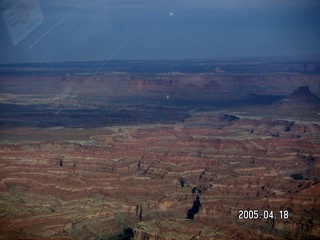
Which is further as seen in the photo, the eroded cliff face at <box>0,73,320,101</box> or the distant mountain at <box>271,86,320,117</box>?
the eroded cliff face at <box>0,73,320,101</box>

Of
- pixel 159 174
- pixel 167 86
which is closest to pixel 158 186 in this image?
pixel 159 174

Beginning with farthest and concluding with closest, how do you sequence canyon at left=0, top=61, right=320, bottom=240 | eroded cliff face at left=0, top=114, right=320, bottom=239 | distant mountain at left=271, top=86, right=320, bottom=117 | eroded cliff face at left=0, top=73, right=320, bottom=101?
eroded cliff face at left=0, top=73, right=320, bottom=101
distant mountain at left=271, top=86, right=320, bottom=117
canyon at left=0, top=61, right=320, bottom=240
eroded cliff face at left=0, top=114, right=320, bottom=239

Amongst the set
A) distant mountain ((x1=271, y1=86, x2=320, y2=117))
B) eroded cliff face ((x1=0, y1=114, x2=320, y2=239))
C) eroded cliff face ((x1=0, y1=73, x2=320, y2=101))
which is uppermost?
eroded cliff face ((x1=0, y1=73, x2=320, y2=101))

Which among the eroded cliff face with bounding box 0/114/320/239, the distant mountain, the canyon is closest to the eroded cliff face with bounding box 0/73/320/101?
the distant mountain

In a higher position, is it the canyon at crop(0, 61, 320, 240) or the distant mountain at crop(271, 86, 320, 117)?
the distant mountain at crop(271, 86, 320, 117)

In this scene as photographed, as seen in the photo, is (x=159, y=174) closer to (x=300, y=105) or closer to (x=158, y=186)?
(x=158, y=186)

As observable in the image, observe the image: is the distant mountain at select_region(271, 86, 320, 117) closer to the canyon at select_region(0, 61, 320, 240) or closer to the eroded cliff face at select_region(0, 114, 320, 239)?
the canyon at select_region(0, 61, 320, 240)

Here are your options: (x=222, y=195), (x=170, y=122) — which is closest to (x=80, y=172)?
(x=222, y=195)

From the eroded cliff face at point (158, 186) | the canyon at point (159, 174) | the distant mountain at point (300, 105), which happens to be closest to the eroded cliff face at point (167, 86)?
the distant mountain at point (300, 105)
